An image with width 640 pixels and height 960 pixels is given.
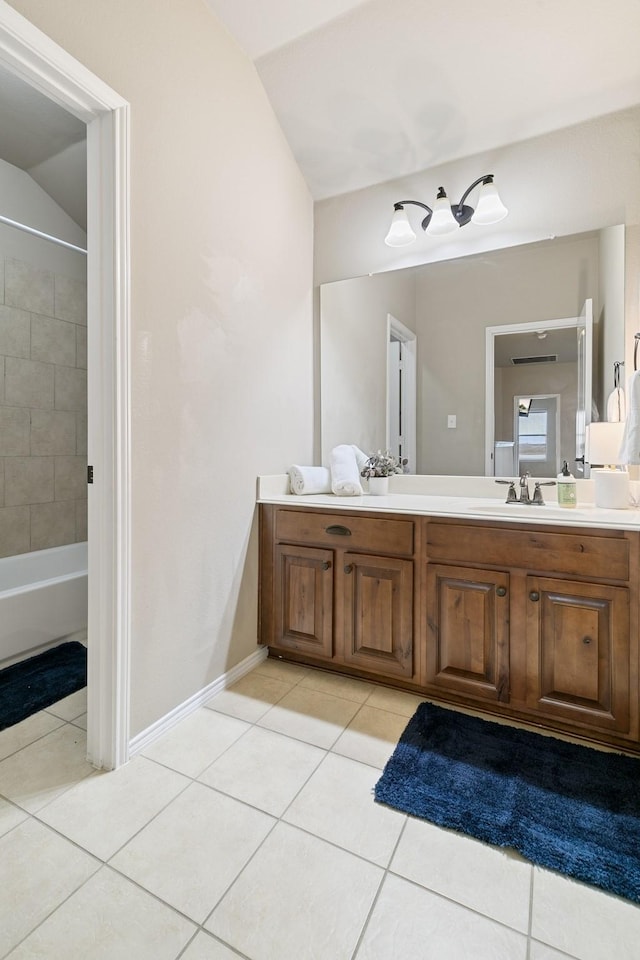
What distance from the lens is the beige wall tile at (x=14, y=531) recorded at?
2586 mm

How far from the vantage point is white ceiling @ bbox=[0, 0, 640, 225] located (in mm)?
1763

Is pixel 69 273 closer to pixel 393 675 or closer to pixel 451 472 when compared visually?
pixel 451 472

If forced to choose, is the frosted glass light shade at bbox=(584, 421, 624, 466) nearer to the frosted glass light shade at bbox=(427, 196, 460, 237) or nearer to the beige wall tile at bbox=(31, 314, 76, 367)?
the frosted glass light shade at bbox=(427, 196, 460, 237)

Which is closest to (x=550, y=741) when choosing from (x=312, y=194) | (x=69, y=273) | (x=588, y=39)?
(x=588, y=39)

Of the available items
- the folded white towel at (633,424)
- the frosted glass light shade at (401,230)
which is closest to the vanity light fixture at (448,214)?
A: the frosted glass light shade at (401,230)

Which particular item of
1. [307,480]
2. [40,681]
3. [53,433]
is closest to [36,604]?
[40,681]

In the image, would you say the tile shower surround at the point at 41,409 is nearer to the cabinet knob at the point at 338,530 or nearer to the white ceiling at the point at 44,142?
the white ceiling at the point at 44,142

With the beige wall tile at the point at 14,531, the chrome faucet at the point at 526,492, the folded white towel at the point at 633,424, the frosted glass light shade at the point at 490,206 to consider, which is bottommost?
the beige wall tile at the point at 14,531

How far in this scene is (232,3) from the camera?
1787 mm

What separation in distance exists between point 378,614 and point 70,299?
9.04ft

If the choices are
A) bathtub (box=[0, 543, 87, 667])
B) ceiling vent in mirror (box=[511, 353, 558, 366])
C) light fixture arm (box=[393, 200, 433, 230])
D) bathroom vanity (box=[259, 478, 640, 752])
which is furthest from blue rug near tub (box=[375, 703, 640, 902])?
light fixture arm (box=[393, 200, 433, 230])

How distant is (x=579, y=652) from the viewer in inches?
61.6

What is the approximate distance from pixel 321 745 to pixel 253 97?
2.76 m

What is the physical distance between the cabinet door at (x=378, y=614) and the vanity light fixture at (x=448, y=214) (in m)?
1.63
